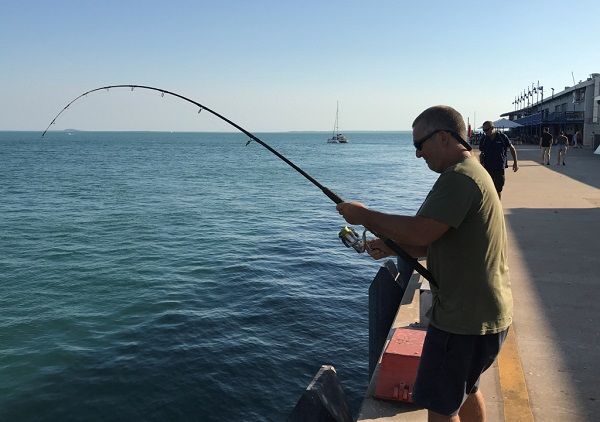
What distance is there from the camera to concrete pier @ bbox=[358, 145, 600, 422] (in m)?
4.14

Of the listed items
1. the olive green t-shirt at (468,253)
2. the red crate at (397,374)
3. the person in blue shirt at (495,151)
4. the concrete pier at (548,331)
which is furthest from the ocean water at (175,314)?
the olive green t-shirt at (468,253)

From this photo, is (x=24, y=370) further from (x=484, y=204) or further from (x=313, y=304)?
(x=484, y=204)

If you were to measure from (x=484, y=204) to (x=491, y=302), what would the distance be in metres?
0.50

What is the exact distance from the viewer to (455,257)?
270 cm

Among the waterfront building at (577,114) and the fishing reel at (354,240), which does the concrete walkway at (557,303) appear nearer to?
the fishing reel at (354,240)

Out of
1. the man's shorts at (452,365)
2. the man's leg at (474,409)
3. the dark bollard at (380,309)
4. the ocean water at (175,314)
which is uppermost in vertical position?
the man's shorts at (452,365)

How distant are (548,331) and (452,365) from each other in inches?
128

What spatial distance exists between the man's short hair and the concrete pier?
2245mm

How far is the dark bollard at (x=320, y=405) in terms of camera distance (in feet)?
12.6

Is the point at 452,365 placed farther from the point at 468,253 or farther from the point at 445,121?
the point at 445,121

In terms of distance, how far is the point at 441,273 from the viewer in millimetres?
2762

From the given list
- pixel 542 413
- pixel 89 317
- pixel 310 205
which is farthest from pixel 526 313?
pixel 310 205

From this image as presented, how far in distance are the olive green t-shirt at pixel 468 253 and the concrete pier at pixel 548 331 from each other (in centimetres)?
160

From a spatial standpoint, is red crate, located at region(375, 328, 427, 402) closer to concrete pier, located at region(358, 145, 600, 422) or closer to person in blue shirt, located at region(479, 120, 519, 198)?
concrete pier, located at region(358, 145, 600, 422)
